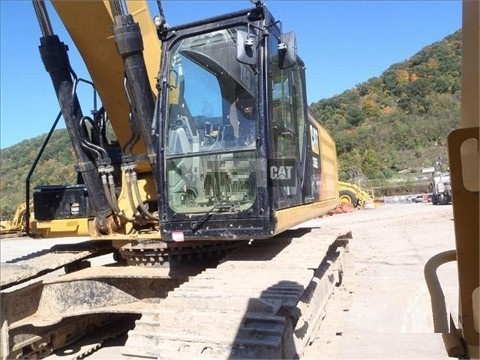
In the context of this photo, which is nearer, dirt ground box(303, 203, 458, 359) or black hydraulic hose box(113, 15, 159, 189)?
black hydraulic hose box(113, 15, 159, 189)

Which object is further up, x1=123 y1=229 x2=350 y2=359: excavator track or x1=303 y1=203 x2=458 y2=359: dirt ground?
x1=123 y1=229 x2=350 y2=359: excavator track

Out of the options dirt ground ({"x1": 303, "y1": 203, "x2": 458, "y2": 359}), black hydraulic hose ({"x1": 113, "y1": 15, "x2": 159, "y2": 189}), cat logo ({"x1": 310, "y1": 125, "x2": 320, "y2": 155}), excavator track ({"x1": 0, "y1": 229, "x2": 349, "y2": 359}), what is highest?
black hydraulic hose ({"x1": 113, "y1": 15, "x2": 159, "y2": 189})

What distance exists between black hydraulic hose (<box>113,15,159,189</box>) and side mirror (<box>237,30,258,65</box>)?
0.88m

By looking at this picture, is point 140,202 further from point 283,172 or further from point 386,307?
point 386,307

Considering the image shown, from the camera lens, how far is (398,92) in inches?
2717

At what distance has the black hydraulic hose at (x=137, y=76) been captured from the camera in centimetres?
382

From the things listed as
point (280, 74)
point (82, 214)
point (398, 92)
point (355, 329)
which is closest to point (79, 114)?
point (82, 214)

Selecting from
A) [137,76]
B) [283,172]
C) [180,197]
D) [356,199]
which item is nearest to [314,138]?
[283,172]

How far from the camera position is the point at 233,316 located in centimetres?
272

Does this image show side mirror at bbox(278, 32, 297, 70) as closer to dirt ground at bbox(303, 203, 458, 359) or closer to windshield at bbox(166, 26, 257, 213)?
windshield at bbox(166, 26, 257, 213)

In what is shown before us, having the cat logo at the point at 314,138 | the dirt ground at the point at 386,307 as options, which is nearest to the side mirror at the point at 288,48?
the cat logo at the point at 314,138

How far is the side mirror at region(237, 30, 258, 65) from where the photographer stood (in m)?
3.37

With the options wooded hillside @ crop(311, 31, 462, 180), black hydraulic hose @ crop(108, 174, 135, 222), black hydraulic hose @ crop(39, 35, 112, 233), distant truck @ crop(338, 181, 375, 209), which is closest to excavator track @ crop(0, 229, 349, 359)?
black hydraulic hose @ crop(108, 174, 135, 222)

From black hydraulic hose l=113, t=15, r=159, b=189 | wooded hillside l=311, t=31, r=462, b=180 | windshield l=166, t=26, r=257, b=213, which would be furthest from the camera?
wooded hillside l=311, t=31, r=462, b=180
